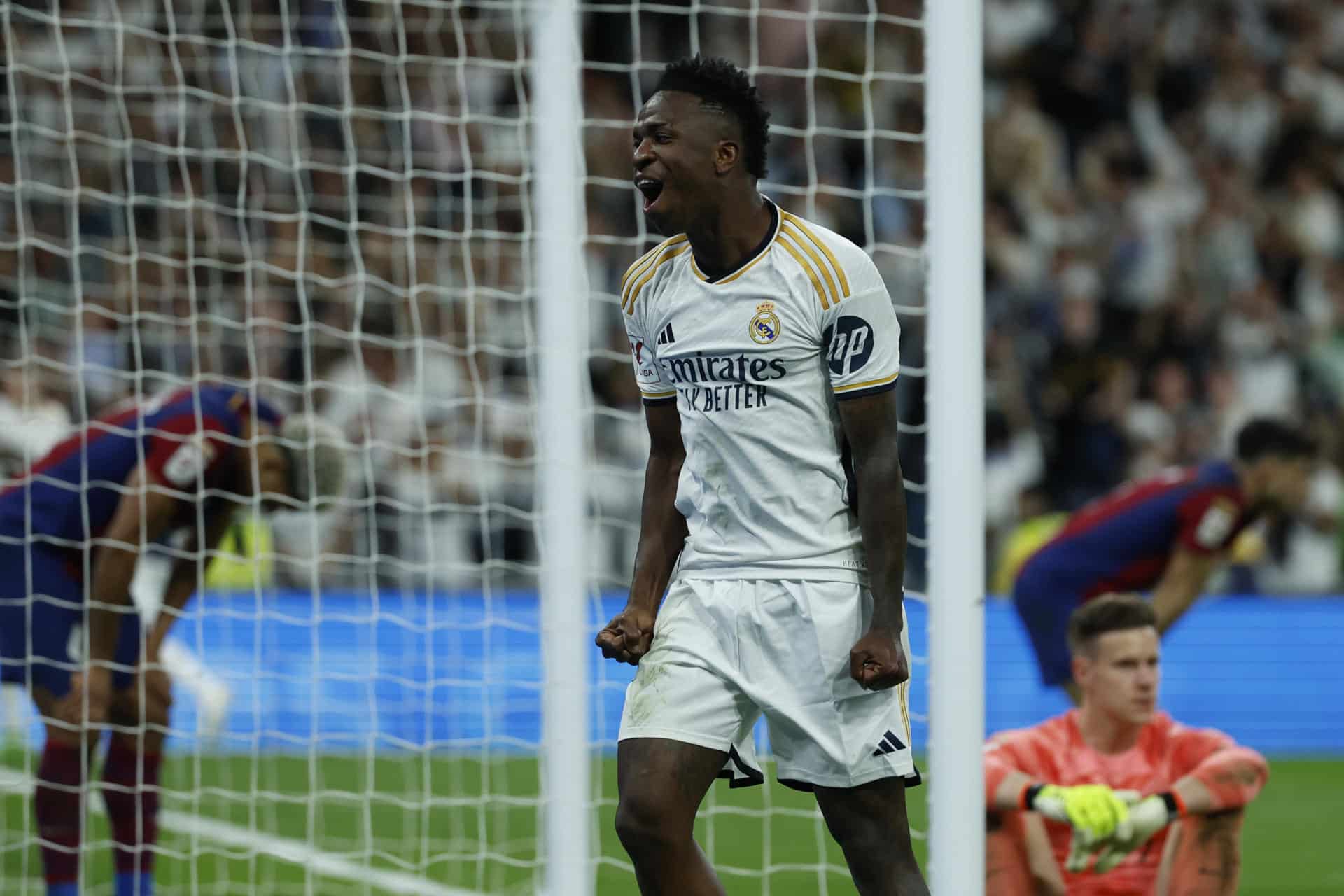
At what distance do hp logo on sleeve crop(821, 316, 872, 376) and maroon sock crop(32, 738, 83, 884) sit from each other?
3212 millimetres

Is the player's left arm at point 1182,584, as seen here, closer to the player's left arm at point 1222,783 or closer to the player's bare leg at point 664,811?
the player's left arm at point 1222,783

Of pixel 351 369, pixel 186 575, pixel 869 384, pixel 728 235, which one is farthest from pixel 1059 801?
pixel 351 369

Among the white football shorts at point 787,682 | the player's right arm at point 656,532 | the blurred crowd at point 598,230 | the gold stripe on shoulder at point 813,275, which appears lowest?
the white football shorts at point 787,682

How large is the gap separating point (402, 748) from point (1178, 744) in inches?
206

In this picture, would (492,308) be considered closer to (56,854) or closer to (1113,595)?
(56,854)

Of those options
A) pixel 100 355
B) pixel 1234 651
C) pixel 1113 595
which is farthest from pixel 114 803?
pixel 1234 651

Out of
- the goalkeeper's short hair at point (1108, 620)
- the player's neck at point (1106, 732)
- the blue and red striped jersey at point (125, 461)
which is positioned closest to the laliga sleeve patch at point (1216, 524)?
the goalkeeper's short hair at point (1108, 620)

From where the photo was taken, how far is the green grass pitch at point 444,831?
19.9 feet

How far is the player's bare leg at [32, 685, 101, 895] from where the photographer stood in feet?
18.0

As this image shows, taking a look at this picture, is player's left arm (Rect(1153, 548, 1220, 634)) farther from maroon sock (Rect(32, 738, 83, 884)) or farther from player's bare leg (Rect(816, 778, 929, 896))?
maroon sock (Rect(32, 738, 83, 884))

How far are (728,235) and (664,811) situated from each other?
1026 mm

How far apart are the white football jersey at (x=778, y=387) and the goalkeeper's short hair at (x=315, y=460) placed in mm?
2422

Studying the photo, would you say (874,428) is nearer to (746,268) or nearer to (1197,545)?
(746,268)

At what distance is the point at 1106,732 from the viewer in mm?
4625
